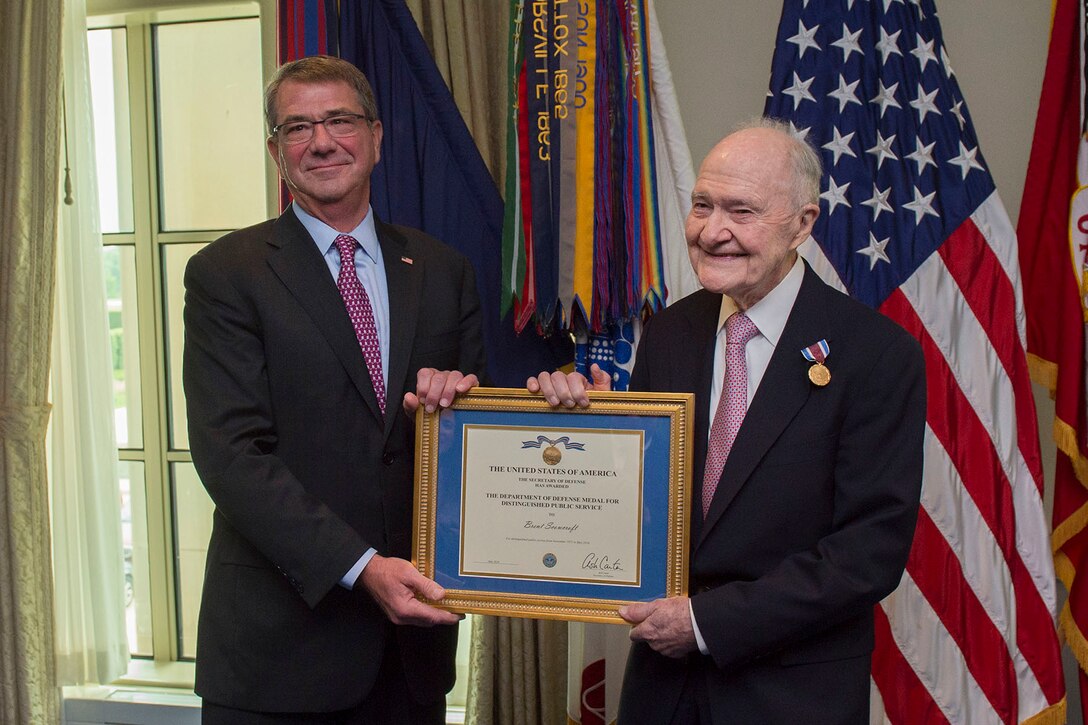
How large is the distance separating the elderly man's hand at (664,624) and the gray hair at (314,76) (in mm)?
1148

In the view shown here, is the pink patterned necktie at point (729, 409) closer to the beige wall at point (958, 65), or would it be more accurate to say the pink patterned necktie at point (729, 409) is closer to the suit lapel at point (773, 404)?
the suit lapel at point (773, 404)

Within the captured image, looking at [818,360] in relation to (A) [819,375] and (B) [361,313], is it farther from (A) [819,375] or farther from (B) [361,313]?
(B) [361,313]

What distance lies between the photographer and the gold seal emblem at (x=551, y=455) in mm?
1795

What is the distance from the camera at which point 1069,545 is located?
2.79 m

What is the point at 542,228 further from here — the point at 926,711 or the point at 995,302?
the point at 926,711

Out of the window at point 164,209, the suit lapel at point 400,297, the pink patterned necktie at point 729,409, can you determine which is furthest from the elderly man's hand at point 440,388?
the window at point 164,209

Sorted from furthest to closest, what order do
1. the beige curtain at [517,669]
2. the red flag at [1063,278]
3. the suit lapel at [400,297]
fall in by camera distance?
the beige curtain at [517,669] < the red flag at [1063,278] < the suit lapel at [400,297]

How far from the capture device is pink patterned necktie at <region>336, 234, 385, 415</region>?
1992 mm

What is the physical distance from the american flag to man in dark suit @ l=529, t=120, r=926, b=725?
105cm

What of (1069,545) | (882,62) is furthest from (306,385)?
(1069,545)

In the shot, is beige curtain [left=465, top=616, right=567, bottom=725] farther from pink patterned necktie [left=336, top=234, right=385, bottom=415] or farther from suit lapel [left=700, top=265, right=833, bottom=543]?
suit lapel [left=700, top=265, right=833, bottom=543]

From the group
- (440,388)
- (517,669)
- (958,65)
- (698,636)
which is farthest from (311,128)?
(958,65)

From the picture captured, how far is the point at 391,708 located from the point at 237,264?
0.97 m

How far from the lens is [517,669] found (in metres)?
3.20
